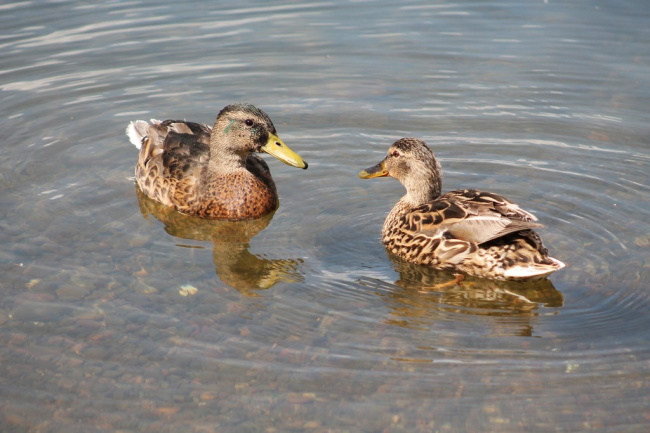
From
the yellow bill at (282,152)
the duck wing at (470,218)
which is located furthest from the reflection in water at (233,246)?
the duck wing at (470,218)

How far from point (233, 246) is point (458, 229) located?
2308mm

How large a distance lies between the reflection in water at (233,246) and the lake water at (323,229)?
0.12 feet

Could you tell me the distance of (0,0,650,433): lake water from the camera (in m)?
6.08

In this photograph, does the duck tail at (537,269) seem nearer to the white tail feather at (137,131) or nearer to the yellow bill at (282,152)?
the yellow bill at (282,152)

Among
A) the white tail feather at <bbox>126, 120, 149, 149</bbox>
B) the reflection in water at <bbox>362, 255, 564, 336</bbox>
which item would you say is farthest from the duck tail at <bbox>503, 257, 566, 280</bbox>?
the white tail feather at <bbox>126, 120, 149, 149</bbox>

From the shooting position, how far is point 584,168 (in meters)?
9.80

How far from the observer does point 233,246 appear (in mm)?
8641

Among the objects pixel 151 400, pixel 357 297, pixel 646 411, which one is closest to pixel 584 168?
pixel 357 297

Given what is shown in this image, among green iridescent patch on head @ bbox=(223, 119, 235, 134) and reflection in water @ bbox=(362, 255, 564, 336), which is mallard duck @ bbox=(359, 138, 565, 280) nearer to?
reflection in water @ bbox=(362, 255, 564, 336)

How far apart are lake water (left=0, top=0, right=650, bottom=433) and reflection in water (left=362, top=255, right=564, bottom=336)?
3 cm

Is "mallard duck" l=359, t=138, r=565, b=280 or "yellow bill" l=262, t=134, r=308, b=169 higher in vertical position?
"yellow bill" l=262, t=134, r=308, b=169

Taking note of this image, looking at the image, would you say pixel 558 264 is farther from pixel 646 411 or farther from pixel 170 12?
pixel 170 12

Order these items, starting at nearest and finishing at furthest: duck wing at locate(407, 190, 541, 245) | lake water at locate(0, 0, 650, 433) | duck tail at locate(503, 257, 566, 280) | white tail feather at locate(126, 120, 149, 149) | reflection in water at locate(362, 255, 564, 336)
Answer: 1. lake water at locate(0, 0, 650, 433)
2. reflection in water at locate(362, 255, 564, 336)
3. duck tail at locate(503, 257, 566, 280)
4. duck wing at locate(407, 190, 541, 245)
5. white tail feather at locate(126, 120, 149, 149)

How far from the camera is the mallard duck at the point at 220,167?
925 cm
